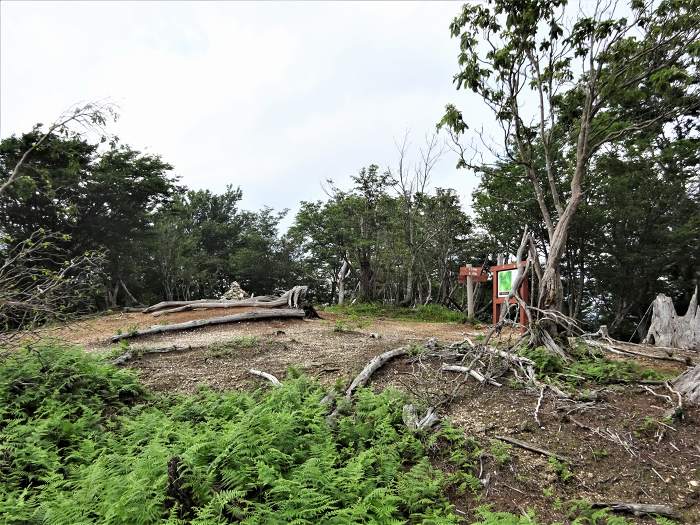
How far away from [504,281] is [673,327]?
3453mm

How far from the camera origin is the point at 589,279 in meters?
18.8

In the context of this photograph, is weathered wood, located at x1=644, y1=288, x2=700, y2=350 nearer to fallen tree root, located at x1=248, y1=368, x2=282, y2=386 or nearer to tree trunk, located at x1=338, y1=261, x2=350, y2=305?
fallen tree root, located at x1=248, y1=368, x2=282, y2=386

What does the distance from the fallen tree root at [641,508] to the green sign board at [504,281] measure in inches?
301

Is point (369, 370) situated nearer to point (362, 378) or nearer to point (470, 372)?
point (362, 378)

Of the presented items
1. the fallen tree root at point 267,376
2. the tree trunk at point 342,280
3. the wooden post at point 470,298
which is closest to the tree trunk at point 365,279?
the tree trunk at point 342,280

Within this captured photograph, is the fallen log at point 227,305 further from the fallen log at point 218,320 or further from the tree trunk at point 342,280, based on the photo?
the tree trunk at point 342,280

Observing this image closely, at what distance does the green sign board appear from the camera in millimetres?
10305

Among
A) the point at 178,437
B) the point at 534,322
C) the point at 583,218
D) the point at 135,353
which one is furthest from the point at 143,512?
the point at 583,218

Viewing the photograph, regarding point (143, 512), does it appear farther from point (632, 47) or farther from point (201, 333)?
point (632, 47)

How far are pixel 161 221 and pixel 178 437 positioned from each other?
88.4 ft

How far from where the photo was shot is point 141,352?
6762 millimetres

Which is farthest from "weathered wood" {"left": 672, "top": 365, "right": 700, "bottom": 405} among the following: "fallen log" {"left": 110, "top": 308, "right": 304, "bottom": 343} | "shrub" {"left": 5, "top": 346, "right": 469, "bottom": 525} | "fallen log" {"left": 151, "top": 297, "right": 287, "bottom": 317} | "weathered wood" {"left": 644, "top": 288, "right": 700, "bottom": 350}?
"fallen log" {"left": 151, "top": 297, "right": 287, "bottom": 317}

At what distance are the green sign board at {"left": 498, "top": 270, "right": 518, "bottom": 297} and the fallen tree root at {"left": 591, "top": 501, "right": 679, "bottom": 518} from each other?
7642 millimetres

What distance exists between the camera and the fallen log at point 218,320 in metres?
8.92
